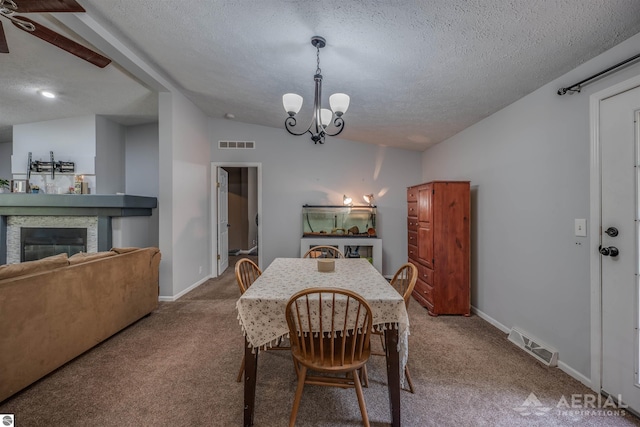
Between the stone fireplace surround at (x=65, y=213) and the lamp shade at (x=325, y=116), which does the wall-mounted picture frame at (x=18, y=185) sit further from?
the lamp shade at (x=325, y=116)

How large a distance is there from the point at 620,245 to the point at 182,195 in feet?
14.4

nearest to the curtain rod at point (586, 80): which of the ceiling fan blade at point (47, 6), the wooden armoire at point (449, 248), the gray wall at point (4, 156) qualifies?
the wooden armoire at point (449, 248)

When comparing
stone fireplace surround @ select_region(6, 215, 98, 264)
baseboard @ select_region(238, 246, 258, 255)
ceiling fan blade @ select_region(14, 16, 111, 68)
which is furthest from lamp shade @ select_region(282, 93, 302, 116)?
baseboard @ select_region(238, 246, 258, 255)

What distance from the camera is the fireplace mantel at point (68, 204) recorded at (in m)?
3.52

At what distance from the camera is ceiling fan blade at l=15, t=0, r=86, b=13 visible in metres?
1.71

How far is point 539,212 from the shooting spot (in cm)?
226

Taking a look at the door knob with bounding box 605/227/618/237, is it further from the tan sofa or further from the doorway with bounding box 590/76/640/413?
the tan sofa

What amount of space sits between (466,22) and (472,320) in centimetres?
279

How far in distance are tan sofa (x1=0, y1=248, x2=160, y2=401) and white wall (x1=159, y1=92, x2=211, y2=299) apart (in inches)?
29.4

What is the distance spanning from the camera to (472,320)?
2.95 m

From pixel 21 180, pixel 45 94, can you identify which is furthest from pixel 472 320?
pixel 21 180

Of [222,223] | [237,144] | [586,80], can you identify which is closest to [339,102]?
[586,80]

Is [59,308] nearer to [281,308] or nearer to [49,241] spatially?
[281,308]

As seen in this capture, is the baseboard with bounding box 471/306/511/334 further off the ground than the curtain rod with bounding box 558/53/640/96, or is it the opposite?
the curtain rod with bounding box 558/53/640/96
